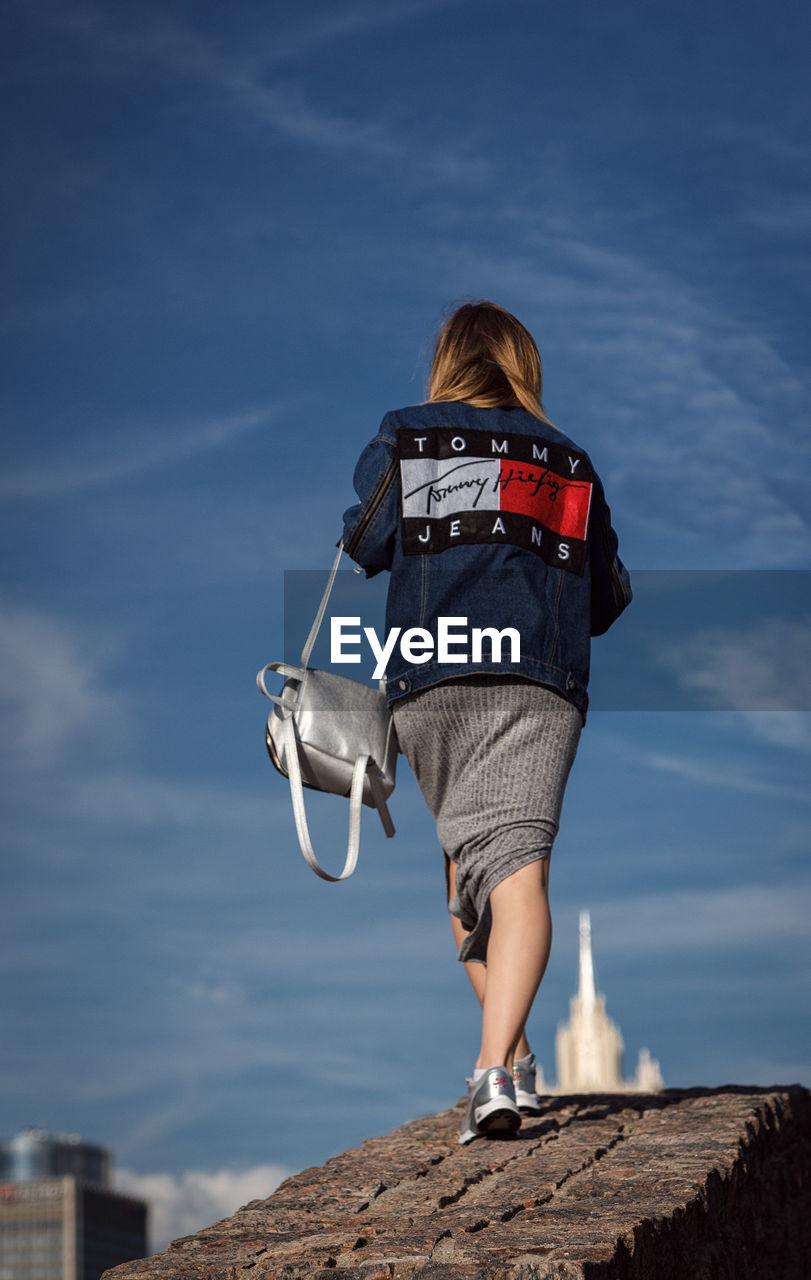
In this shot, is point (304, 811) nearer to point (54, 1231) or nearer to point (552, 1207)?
point (552, 1207)

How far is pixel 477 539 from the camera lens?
442 cm

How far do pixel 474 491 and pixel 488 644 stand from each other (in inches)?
19.4

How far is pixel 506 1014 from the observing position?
13.7ft

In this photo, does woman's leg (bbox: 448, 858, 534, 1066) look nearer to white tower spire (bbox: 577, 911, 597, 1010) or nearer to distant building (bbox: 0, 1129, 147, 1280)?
white tower spire (bbox: 577, 911, 597, 1010)

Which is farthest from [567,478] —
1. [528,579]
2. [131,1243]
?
[131,1243]

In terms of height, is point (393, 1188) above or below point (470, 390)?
below

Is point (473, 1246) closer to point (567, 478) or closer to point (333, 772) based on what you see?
point (333, 772)

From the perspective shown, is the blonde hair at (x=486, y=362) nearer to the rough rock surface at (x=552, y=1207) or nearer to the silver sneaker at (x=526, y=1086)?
the silver sneaker at (x=526, y=1086)

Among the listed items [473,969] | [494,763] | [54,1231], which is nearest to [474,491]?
[494,763]

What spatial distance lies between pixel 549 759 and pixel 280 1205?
1.56 metres

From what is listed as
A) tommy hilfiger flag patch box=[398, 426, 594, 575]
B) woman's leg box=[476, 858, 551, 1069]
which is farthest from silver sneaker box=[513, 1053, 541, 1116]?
tommy hilfiger flag patch box=[398, 426, 594, 575]

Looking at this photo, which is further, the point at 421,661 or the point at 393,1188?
the point at 421,661

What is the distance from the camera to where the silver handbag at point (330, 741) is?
444cm

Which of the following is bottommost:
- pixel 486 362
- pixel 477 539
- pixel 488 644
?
pixel 488 644
